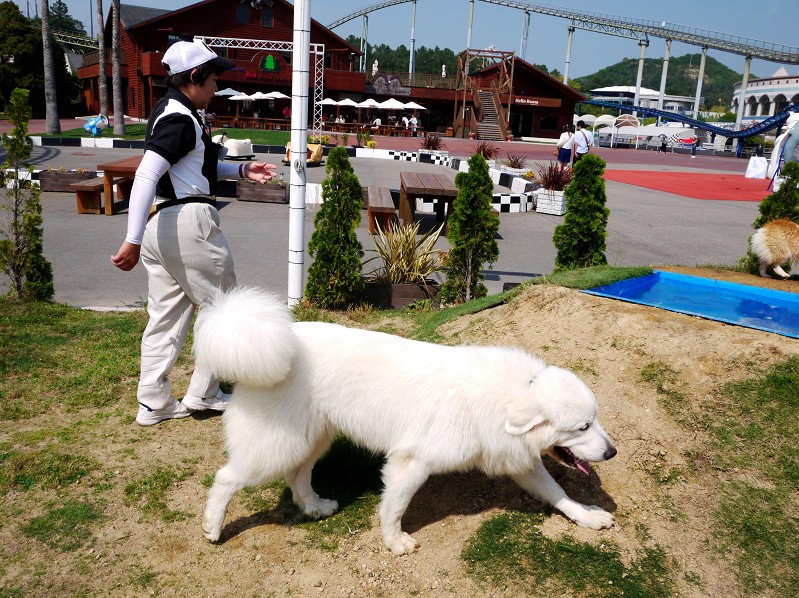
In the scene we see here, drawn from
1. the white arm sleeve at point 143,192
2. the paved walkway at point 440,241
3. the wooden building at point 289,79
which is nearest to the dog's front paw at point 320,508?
the white arm sleeve at point 143,192

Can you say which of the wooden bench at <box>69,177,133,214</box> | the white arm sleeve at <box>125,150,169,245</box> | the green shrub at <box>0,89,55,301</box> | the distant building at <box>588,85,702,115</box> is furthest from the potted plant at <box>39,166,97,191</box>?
the distant building at <box>588,85,702,115</box>

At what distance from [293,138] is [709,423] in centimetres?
414

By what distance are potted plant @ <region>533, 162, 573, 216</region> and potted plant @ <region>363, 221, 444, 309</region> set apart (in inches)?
273

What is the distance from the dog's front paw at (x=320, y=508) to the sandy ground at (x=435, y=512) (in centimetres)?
13

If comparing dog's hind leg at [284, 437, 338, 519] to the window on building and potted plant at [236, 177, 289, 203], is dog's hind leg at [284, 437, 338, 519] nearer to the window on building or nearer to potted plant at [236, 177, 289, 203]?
potted plant at [236, 177, 289, 203]

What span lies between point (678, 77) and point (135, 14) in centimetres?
17446

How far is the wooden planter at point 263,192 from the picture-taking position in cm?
1345

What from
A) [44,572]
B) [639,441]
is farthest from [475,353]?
[44,572]

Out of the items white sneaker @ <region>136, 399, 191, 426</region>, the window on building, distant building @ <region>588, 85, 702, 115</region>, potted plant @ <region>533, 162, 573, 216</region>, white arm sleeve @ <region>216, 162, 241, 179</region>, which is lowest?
white sneaker @ <region>136, 399, 191, 426</region>

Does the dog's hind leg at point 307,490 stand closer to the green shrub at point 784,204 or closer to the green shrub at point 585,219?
the green shrub at point 585,219

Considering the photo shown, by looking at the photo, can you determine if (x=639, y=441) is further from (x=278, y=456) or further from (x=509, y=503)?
(x=278, y=456)

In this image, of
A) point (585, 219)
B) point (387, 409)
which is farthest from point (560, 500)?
point (585, 219)

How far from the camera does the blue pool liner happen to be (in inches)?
191

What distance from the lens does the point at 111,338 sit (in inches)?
217
